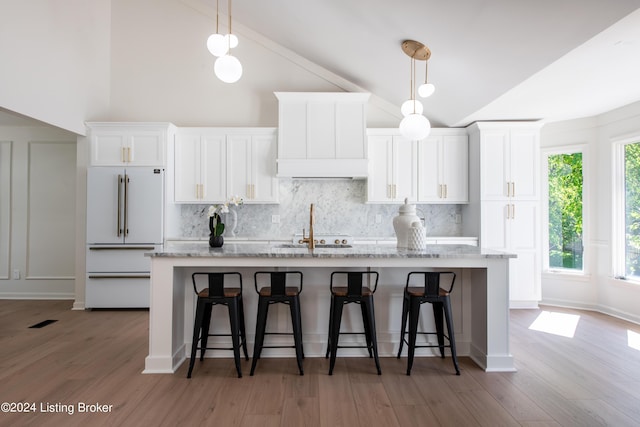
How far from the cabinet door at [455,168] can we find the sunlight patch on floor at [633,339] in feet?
7.20

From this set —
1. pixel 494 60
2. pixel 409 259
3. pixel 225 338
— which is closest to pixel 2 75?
pixel 225 338

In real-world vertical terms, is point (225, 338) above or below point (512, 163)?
below

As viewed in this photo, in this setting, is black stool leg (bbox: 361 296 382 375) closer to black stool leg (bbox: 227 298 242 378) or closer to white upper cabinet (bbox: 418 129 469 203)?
black stool leg (bbox: 227 298 242 378)

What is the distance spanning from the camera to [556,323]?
3951 mm

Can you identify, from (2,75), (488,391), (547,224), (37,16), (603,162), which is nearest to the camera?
(488,391)

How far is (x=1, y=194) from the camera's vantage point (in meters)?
4.96

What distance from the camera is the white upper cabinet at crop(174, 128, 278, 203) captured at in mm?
4742

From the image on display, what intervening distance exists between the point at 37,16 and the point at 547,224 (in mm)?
6763

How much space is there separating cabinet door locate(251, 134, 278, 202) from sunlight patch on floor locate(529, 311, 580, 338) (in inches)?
141

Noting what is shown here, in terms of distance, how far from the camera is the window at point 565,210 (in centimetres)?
472

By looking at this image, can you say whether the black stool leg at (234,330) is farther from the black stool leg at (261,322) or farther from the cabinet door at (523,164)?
the cabinet door at (523,164)

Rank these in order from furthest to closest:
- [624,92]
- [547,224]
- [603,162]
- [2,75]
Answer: [547,224] < [603,162] < [624,92] < [2,75]

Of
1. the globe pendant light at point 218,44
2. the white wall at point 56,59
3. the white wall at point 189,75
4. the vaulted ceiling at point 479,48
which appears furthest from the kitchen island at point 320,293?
the white wall at point 189,75

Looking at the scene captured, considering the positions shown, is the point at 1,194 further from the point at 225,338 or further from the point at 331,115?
the point at 331,115
